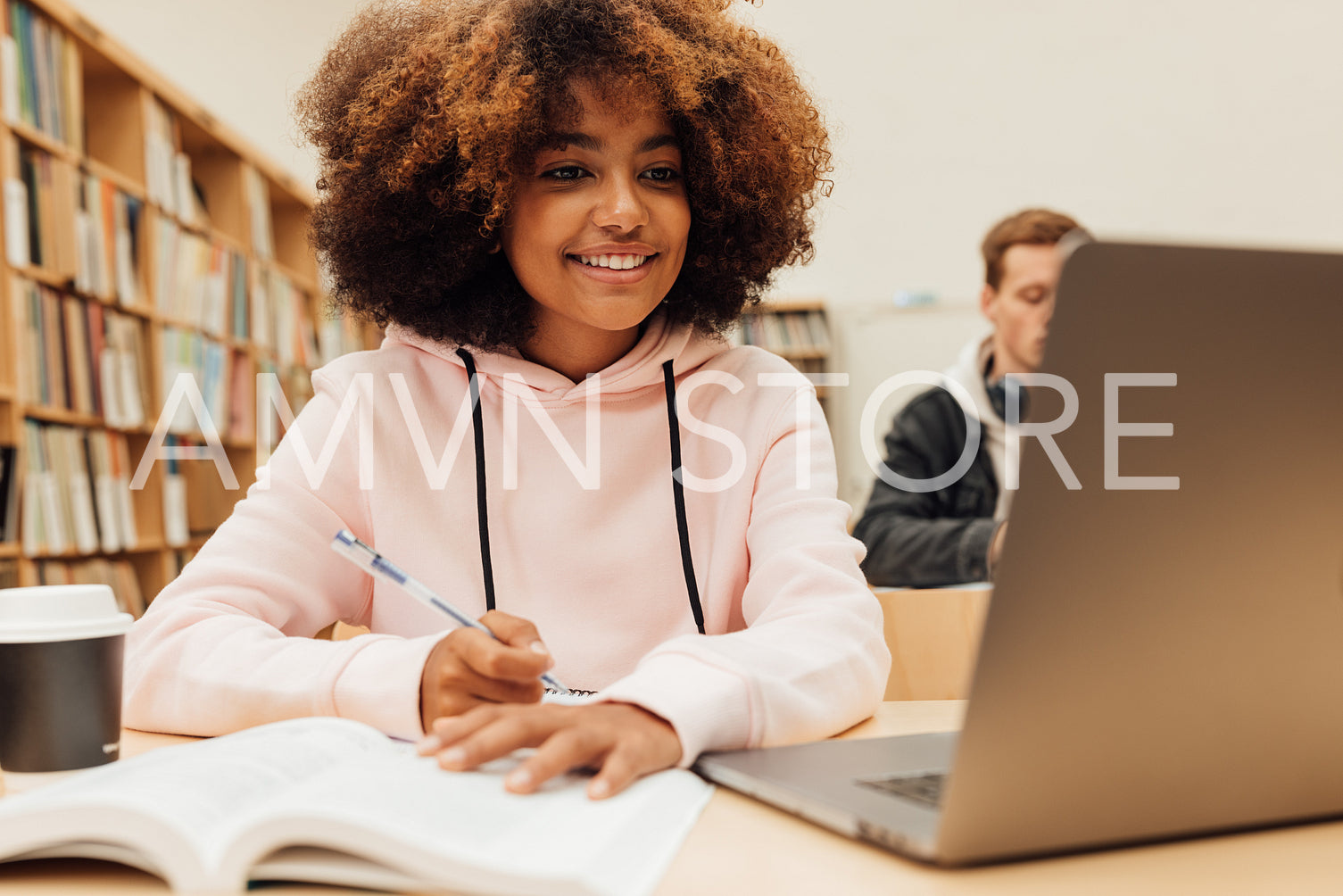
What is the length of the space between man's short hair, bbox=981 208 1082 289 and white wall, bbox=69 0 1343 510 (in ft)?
6.93

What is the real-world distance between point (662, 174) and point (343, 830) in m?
0.94

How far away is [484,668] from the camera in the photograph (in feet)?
2.30

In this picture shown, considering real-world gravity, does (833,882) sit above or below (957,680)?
above

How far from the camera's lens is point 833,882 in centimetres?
46

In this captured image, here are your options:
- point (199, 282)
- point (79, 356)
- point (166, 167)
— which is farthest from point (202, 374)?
point (79, 356)

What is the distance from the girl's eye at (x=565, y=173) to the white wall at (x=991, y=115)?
3.83 meters

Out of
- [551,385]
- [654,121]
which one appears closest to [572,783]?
[551,385]

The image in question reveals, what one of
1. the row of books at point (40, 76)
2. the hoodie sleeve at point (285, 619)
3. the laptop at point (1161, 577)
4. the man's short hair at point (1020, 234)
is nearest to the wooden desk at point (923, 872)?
the laptop at point (1161, 577)

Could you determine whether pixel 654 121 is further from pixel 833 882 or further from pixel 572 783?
pixel 833 882

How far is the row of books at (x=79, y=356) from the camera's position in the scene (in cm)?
271

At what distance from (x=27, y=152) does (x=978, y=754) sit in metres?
2.99

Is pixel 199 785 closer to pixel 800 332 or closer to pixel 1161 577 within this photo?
pixel 1161 577

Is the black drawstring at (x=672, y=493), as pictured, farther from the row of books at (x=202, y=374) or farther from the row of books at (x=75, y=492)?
the row of books at (x=202, y=374)

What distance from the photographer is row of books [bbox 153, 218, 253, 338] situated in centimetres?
348
